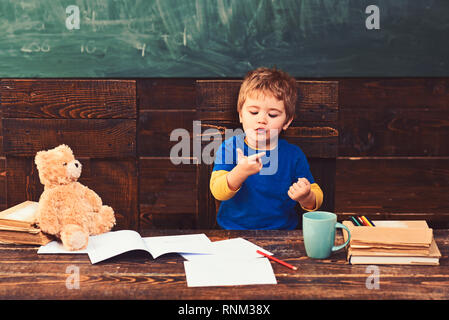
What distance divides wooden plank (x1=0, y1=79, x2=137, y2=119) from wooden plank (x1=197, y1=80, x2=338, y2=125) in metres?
0.25

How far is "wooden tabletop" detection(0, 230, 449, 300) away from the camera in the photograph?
2.62 ft

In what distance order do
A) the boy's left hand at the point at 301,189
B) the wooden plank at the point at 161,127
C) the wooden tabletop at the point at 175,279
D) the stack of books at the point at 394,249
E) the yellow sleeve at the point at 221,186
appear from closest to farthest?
the wooden tabletop at the point at 175,279 → the stack of books at the point at 394,249 → the boy's left hand at the point at 301,189 → the yellow sleeve at the point at 221,186 → the wooden plank at the point at 161,127

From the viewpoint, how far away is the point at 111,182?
A: 1.62m

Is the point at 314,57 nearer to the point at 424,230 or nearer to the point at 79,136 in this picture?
the point at 79,136

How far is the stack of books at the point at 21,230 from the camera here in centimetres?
105

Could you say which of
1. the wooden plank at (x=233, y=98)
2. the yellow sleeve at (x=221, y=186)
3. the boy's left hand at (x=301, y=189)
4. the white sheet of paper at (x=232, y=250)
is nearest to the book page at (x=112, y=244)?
the white sheet of paper at (x=232, y=250)

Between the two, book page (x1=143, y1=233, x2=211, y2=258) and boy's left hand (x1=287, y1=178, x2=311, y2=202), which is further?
boy's left hand (x1=287, y1=178, x2=311, y2=202)

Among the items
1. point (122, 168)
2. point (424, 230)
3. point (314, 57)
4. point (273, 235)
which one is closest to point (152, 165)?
point (122, 168)

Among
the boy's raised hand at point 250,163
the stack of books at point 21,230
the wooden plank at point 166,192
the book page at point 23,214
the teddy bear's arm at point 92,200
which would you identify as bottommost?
the wooden plank at point 166,192

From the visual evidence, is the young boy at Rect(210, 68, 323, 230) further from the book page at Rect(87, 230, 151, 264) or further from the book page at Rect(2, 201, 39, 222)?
the book page at Rect(2, 201, 39, 222)

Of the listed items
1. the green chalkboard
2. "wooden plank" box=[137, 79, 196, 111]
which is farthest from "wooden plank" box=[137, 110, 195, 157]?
the green chalkboard

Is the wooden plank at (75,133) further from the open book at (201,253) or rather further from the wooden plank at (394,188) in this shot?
the wooden plank at (394,188)

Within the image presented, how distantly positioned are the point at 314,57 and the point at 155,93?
823 mm

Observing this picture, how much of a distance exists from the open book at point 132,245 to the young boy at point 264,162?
284mm
